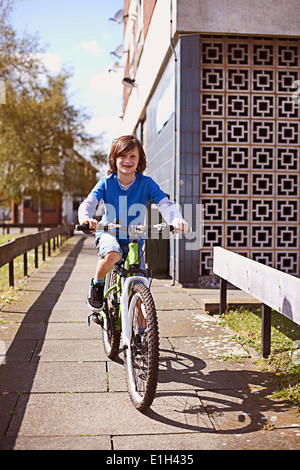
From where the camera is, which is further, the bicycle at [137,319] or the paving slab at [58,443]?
the bicycle at [137,319]

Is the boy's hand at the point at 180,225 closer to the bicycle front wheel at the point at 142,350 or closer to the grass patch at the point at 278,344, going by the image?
the bicycle front wheel at the point at 142,350

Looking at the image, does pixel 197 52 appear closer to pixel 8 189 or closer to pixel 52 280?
pixel 52 280

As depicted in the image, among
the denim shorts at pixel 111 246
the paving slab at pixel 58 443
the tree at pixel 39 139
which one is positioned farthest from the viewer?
the tree at pixel 39 139

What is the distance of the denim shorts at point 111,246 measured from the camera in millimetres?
4023

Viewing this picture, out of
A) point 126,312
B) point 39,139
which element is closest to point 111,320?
point 126,312

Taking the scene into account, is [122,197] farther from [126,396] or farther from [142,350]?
[126,396]

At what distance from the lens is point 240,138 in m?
9.74

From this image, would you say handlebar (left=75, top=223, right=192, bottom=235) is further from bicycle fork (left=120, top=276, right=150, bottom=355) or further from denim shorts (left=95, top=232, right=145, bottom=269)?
bicycle fork (left=120, top=276, right=150, bottom=355)

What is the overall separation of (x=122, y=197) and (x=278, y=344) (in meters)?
2.26

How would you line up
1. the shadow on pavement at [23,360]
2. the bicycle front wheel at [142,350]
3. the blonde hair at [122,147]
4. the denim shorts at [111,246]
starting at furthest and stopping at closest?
1. the blonde hair at [122,147]
2. the denim shorts at [111,246]
3. the shadow on pavement at [23,360]
4. the bicycle front wheel at [142,350]

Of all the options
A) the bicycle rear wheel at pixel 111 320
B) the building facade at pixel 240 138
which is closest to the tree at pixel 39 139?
the building facade at pixel 240 138

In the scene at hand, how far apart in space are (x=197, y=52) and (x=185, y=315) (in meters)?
5.04

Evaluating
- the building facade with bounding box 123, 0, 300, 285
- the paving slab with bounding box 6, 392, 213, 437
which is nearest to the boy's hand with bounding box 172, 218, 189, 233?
the paving slab with bounding box 6, 392, 213, 437

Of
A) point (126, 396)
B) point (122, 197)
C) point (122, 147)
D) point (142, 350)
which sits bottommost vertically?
point (126, 396)
